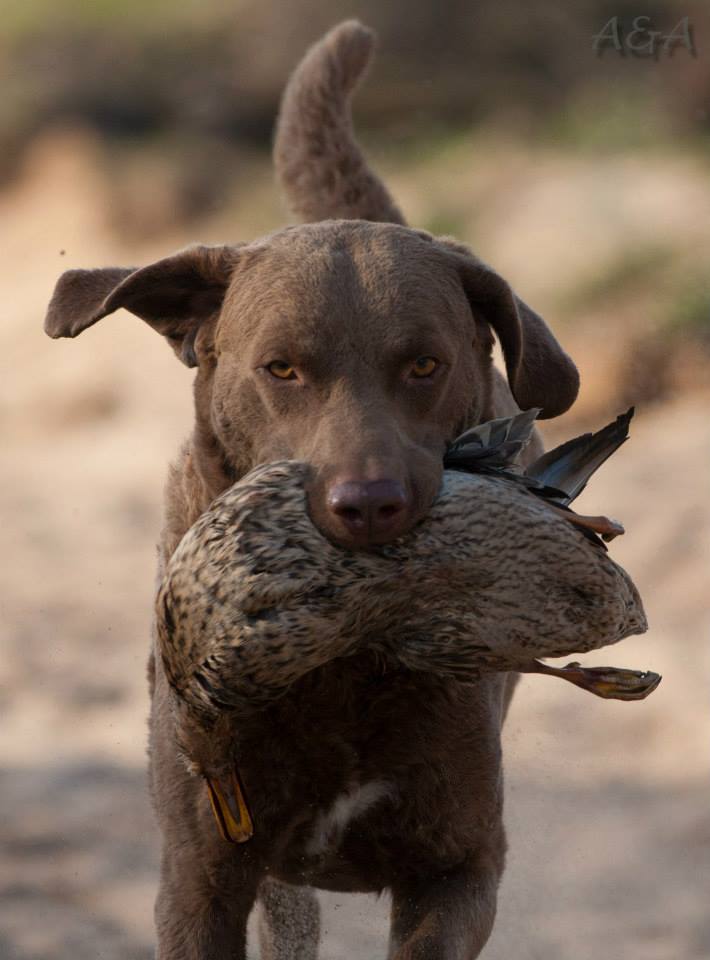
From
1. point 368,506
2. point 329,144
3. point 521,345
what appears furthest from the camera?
point 329,144

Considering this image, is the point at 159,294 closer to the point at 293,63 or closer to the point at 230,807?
the point at 230,807

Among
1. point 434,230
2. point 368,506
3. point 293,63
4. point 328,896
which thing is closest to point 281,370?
point 368,506

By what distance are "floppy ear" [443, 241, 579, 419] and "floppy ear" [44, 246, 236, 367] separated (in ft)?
1.99

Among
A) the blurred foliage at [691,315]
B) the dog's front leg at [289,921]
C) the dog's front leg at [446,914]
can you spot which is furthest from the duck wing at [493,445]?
the blurred foliage at [691,315]

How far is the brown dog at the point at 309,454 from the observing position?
3.82m

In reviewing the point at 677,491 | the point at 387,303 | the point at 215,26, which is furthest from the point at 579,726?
the point at 215,26

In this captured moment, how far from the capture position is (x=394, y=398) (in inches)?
148

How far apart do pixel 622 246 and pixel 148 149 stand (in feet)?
21.5

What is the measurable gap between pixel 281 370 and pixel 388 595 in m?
0.72

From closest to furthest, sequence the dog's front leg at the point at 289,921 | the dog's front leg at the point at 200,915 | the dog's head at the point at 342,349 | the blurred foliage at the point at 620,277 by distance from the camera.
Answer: the dog's head at the point at 342,349, the dog's front leg at the point at 200,915, the dog's front leg at the point at 289,921, the blurred foliage at the point at 620,277

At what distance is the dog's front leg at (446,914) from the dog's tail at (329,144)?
2.43 meters

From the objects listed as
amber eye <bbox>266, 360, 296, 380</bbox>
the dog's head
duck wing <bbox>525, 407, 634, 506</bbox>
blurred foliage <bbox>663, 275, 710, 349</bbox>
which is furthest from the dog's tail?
blurred foliage <bbox>663, 275, 710, 349</bbox>

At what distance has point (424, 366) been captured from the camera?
3.85m

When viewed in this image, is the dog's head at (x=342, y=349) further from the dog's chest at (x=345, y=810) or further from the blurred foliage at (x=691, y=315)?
the blurred foliage at (x=691, y=315)
